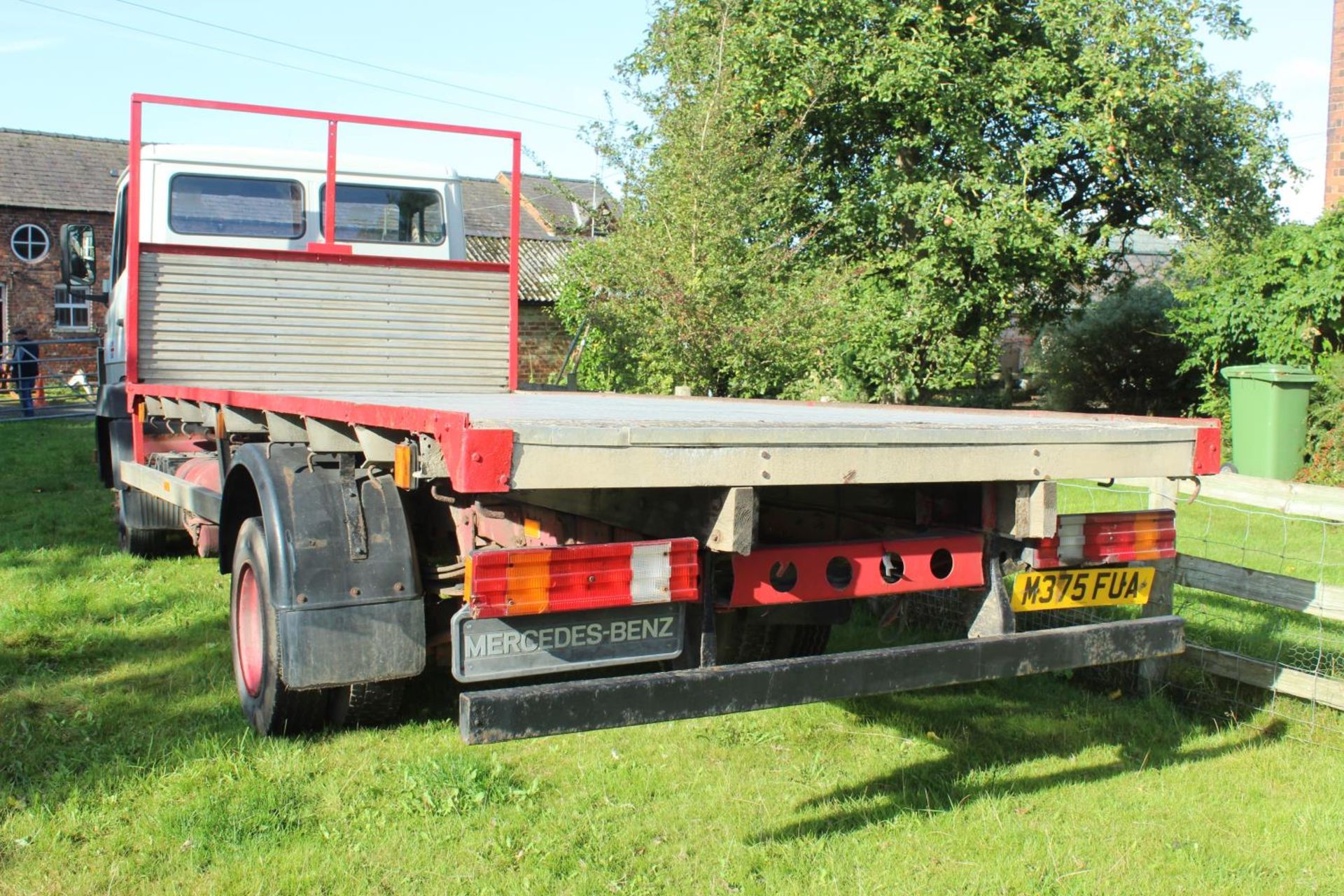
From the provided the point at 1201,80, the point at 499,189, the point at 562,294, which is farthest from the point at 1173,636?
the point at 499,189

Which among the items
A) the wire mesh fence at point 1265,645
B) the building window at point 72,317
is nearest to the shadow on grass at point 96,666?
the wire mesh fence at point 1265,645

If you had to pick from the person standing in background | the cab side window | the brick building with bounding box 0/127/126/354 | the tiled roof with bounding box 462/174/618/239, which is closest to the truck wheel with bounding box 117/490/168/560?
the cab side window

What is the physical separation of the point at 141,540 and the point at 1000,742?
223 inches

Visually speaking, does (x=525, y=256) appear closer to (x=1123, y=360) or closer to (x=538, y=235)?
(x=538, y=235)

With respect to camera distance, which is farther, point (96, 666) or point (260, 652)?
point (96, 666)

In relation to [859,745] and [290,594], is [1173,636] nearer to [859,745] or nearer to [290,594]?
[859,745]

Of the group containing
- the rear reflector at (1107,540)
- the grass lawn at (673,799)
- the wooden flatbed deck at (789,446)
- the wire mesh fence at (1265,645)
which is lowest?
the grass lawn at (673,799)

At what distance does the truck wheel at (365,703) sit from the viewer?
161 inches

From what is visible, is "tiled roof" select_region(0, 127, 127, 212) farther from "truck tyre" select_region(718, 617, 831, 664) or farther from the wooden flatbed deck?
the wooden flatbed deck

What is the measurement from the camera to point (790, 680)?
3012 millimetres

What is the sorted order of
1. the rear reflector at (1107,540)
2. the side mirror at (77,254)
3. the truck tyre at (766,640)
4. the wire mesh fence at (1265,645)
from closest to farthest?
the rear reflector at (1107,540)
the truck tyre at (766,640)
the wire mesh fence at (1265,645)
the side mirror at (77,254)

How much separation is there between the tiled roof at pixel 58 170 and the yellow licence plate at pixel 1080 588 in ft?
105

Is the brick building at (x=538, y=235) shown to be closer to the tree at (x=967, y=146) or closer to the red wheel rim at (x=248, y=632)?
the tree at (x=967, y=146)

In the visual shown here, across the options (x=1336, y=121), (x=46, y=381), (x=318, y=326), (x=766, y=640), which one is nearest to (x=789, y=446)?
(x=766, y=640)
